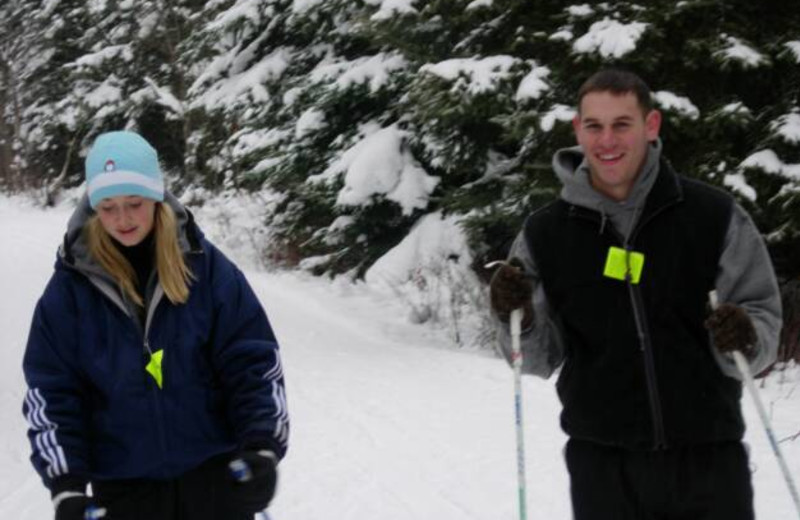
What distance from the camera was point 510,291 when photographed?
244 cm

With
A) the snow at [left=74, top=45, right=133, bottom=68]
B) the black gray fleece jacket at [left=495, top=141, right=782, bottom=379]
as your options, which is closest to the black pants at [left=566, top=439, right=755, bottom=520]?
the black gray fleece jacket at [left=495, top=141, right=782, bottom=379]

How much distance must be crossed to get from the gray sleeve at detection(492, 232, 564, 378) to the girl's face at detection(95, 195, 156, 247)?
1.12 metres

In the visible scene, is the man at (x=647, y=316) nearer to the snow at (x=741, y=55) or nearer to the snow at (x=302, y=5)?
the snow at (x=741, y=55)

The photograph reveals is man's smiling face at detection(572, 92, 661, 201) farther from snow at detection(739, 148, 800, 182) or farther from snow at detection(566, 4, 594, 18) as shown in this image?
snow at detection(566, 4, 594, 18)

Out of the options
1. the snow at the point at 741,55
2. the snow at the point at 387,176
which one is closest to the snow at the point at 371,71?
→ the snow at the point at 387,176

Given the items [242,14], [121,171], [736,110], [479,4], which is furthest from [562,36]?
[242,14]

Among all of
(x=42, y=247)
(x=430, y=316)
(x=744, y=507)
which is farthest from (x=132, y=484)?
(x=42, y=247)

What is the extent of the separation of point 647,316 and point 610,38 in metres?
4.50

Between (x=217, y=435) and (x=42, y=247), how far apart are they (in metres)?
14.9

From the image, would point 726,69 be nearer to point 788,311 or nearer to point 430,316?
point 788,311

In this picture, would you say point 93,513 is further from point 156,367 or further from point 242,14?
point 242,14

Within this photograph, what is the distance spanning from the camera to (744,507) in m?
2.25

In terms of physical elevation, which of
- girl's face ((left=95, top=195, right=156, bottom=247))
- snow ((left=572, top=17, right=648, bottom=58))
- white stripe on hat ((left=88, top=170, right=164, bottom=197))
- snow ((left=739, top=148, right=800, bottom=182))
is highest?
snow ((left=572, top=17, right=648, bottom=58))

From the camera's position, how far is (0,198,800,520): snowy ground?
479 centimetres
